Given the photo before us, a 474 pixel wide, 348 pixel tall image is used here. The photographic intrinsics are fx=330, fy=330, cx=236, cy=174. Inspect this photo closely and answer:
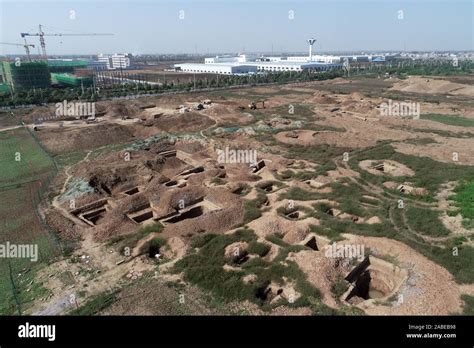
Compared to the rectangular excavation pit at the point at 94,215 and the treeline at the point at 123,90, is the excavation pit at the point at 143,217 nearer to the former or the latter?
the rectangular excavation pit at the point at 94,215

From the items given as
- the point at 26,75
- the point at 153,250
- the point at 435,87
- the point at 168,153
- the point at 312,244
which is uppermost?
the point at 26,75

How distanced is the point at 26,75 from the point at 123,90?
90.3ft

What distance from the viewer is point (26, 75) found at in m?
86.8

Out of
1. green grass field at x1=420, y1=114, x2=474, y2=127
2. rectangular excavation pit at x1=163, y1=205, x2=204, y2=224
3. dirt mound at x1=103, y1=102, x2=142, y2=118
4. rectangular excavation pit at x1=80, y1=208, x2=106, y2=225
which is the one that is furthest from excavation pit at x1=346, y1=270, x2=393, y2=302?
dirt mound at x1=103, y1=102, x2=142, y2=118

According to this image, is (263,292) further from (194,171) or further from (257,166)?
(194,171)

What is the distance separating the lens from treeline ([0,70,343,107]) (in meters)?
Answer: 68.6

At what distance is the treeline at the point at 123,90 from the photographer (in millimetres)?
68625

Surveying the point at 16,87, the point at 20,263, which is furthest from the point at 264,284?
the point at 16,87

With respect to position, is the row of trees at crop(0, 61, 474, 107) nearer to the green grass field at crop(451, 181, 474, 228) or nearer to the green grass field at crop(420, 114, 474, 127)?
the green grass field at crop(420, 114, 474, 127)

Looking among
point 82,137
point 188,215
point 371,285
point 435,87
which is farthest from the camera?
point 435,87

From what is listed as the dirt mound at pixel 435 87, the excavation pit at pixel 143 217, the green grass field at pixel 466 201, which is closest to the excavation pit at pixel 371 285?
the green grass field at pixel 466 201

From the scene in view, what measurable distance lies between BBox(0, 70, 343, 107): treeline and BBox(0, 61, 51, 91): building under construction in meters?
9.34

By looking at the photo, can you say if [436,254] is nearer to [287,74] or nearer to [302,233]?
[302,233]

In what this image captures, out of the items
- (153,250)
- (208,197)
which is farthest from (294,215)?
(153,250)
